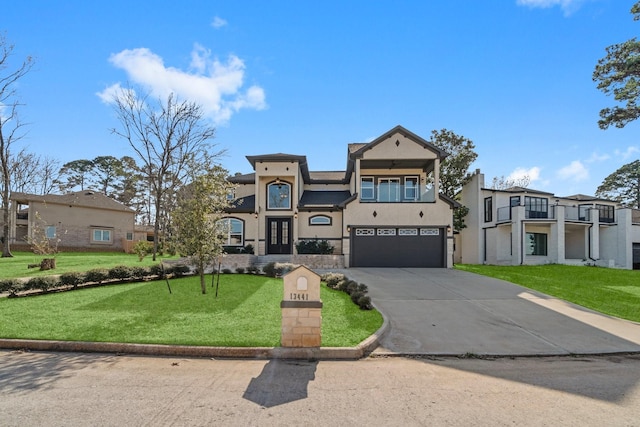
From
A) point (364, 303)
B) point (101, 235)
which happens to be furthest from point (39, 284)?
point (101, 235)

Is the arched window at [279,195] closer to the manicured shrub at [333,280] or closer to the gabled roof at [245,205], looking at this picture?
the gabled roof at [245,205]

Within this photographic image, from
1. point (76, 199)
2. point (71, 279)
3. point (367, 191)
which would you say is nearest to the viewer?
point (71, 279)

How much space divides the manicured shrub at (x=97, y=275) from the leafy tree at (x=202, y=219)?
12.7ft

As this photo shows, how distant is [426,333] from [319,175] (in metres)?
19.8

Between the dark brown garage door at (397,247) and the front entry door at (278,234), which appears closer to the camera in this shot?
the dark brown garage door at (397,247)

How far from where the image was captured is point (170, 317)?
7.64 metres

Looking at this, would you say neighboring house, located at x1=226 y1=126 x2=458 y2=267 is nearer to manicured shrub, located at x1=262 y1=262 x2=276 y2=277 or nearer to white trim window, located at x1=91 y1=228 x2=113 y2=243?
manicured shrub, located at x1=262 y1=262 x2=276 y2=277

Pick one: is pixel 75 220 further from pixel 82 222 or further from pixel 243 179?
pixel 243 179

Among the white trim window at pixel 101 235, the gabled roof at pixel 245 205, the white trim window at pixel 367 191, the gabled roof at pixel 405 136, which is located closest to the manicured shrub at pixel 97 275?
the gabled roof at pixel 245 205

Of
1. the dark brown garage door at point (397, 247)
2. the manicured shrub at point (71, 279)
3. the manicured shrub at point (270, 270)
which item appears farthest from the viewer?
the dark brown garage door at point (397, 247)

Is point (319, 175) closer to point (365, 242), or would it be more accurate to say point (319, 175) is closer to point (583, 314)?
point (365, 242)

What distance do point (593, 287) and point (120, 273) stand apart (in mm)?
18628

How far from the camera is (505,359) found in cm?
608

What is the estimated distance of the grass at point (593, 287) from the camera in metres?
10.4
